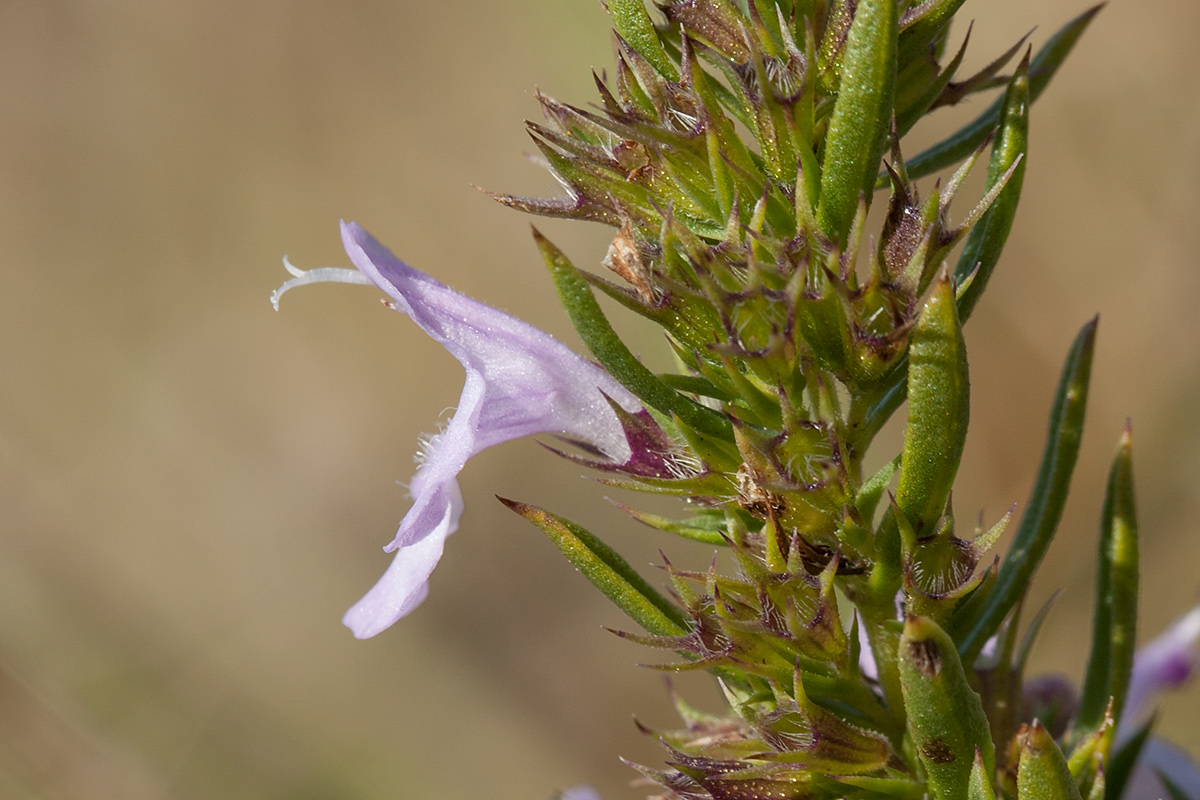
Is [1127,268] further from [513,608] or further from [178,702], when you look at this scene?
[178,702]

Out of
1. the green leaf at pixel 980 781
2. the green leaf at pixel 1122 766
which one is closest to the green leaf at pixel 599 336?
the green leaf at pixel 980 781

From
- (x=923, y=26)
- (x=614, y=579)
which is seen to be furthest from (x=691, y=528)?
(x=923, y=26)

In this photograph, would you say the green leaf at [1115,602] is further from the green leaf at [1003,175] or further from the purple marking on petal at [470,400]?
the purple marking on petal at [470,400]

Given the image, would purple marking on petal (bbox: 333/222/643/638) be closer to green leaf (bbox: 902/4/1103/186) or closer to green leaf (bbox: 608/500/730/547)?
green leaf (bbox: 608/500/730/547)

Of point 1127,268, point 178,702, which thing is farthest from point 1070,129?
point 178,702

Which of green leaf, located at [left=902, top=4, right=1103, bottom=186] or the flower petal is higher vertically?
green leaf, located at [left=902, top=4, right=1103, bottom=186]

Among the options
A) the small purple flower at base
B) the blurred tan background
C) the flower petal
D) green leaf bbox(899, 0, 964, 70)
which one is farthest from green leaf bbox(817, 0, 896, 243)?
the blurred tan background
